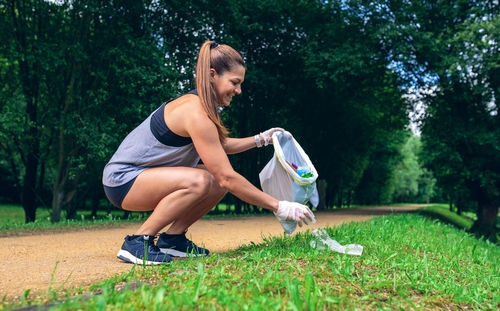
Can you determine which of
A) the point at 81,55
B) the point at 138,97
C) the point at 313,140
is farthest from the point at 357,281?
the point at 313,140

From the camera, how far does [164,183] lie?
3.00m

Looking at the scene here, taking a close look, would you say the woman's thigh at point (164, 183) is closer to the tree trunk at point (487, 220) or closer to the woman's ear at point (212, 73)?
the woman's ear at point (212, 73)

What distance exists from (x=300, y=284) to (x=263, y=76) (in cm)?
1172

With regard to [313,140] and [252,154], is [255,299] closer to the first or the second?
[252,154]

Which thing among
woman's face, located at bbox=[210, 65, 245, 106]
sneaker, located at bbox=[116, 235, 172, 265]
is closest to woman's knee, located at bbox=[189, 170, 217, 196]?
sneaker, located at bbox=[116, 235, 172, 265]

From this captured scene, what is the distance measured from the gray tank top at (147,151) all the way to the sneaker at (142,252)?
1.62 ft

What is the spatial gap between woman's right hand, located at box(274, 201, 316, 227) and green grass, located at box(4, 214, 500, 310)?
0.31 meters

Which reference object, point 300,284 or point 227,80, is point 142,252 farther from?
point 227,80

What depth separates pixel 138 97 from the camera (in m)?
9.64

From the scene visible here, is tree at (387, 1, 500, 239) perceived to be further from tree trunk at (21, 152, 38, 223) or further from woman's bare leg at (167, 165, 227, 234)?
tree trunk at (21, 152, 38, 223)

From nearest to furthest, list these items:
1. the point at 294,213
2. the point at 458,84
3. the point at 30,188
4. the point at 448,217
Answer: the point at 294,213 → the point at 30,188 → the point at 458,84 → the point at 448,217

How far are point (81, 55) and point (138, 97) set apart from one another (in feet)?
5.68

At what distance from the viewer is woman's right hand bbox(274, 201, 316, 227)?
2781 mm

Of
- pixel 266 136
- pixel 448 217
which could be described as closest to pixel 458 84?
pixel 448 217
